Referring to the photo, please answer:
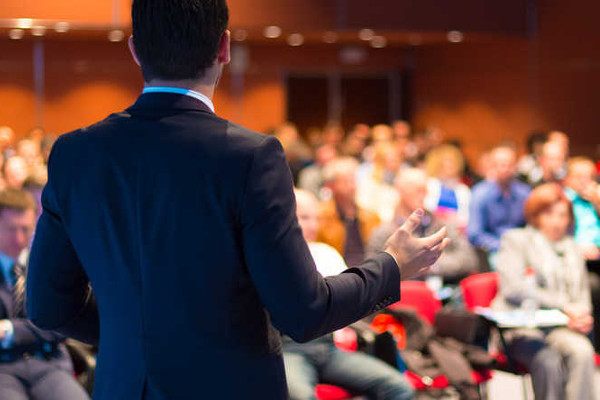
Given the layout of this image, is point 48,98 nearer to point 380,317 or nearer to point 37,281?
point 380,317

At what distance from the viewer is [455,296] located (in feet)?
22.3

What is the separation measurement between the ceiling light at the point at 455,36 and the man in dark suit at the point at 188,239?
46.8ft

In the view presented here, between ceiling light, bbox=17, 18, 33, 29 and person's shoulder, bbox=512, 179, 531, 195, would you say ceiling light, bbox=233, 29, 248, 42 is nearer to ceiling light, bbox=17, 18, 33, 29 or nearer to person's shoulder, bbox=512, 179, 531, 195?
ceiling light, bbox=17, 18, 33, 29

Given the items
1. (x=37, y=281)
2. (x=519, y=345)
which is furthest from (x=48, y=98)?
(x=37, y=281)

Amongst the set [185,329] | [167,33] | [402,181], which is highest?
[167,33]

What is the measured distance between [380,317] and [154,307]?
13.0ft

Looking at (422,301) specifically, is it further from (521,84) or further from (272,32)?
(521,84)

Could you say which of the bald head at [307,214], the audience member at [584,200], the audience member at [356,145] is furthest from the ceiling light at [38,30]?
the bald head at [307,214]

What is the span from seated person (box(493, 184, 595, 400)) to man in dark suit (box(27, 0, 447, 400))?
4074 mm

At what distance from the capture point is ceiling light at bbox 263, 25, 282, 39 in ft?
48.7

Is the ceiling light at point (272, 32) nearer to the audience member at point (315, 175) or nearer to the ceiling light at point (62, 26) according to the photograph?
the ceiling light at point (62, 26)

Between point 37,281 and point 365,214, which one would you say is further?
point 365,214

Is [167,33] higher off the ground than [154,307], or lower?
higher

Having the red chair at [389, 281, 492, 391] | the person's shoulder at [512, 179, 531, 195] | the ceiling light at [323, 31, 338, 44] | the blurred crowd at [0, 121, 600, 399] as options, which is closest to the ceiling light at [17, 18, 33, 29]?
the blurred crowd at [0, 121, 600, 399]
